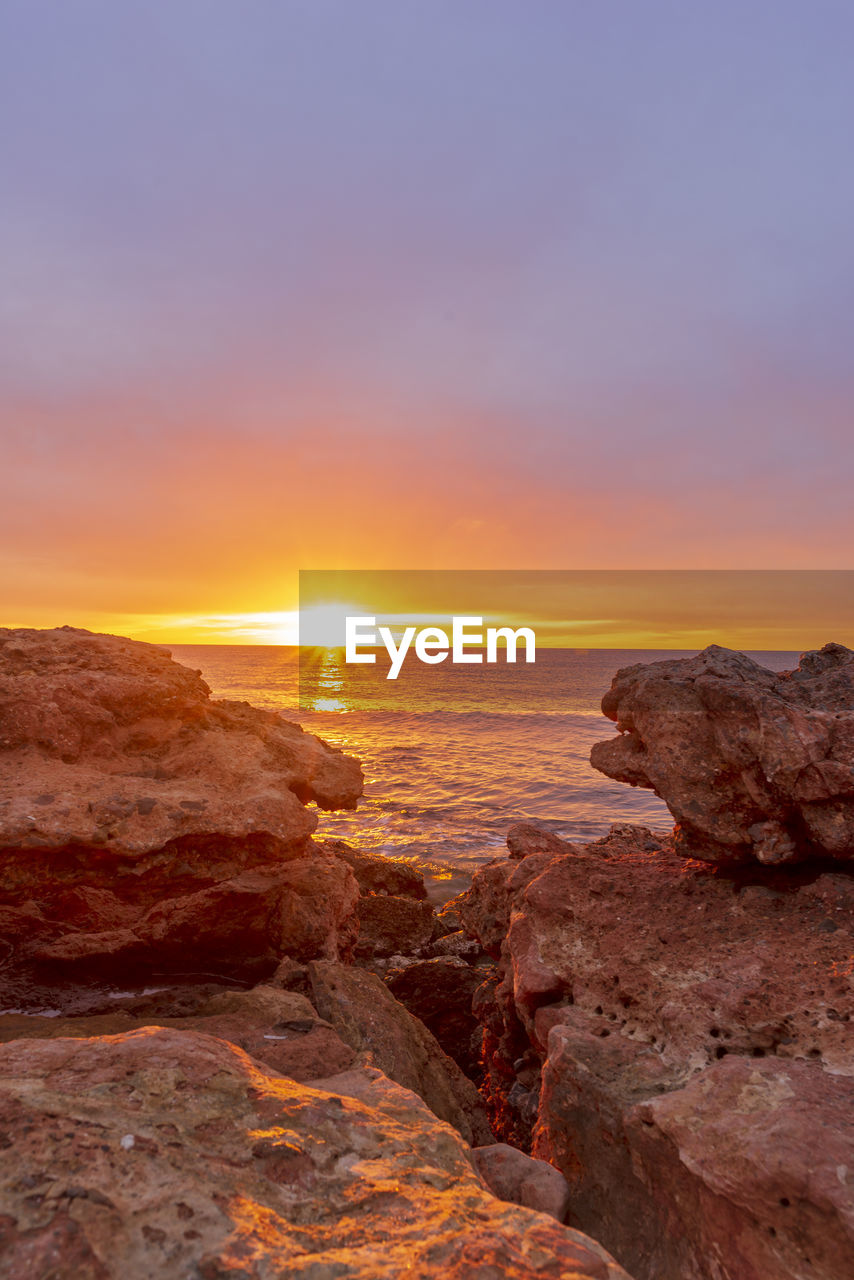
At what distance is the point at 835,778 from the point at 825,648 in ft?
7.96

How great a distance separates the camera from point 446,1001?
821 cm

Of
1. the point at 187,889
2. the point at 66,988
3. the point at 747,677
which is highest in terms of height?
the point at 747,677

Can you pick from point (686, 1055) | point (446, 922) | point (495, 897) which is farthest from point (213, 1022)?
point (446, 922)

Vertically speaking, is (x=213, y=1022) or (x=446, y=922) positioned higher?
(x=213, y=1022)

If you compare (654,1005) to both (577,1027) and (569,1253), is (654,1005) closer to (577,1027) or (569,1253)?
(577,1027)

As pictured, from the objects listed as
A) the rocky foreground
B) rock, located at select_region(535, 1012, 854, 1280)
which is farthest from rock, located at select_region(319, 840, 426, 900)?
rock, located at select_region(535, 1012, 854, 1280)

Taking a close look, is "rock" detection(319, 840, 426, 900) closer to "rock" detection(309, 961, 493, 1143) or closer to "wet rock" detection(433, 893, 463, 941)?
"wet rock" detection(433, 893, 463, 941)

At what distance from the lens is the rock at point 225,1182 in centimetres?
234

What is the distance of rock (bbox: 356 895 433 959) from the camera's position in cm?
998

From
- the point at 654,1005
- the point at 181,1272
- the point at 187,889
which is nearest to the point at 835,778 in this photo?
the point at 654,1005

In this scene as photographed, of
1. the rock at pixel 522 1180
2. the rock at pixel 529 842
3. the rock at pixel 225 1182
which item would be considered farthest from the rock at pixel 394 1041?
the rock at pixel 529 842

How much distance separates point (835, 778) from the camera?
5.30m

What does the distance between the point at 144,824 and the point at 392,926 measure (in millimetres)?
5592

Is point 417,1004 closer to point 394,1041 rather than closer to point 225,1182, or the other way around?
point 394,1041
